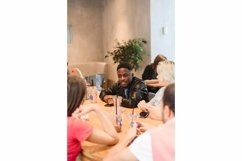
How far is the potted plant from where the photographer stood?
1.66m

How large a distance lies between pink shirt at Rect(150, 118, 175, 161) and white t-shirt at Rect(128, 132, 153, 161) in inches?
0.9

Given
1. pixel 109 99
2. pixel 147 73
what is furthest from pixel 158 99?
pixel 109 99

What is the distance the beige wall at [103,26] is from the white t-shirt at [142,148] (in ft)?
1.04

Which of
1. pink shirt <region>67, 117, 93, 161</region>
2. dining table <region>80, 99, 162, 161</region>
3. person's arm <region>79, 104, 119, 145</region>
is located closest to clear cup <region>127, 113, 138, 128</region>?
dining table <region>80, 99, 162, 161</region>

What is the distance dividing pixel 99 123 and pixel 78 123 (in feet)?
0.33

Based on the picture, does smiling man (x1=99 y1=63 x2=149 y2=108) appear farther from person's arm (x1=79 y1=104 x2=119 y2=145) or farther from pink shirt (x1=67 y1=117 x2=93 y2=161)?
pink shirt (x1=67 y1=117 x2=93 y2=161)

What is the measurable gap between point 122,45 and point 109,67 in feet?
0.43

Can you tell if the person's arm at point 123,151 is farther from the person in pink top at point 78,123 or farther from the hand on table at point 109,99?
the hand on table at point 109,99

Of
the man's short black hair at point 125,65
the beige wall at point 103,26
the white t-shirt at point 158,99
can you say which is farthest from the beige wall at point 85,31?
the white t-shirt at point 158,99
